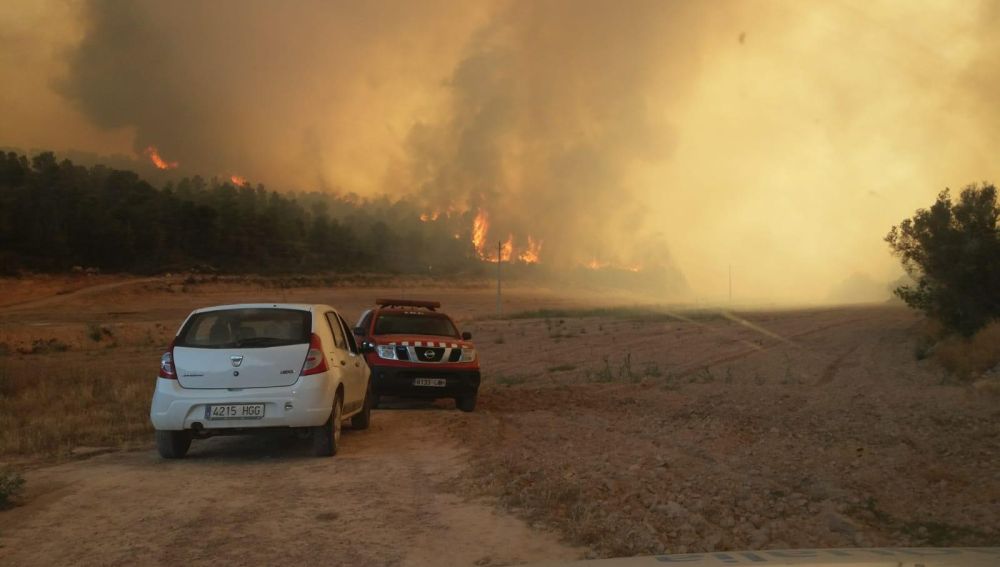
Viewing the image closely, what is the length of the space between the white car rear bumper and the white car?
1cm

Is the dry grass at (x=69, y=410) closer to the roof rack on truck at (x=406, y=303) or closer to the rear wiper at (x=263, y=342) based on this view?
the rear wiper at (x=263, y=342)

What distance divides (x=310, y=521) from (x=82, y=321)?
158ft

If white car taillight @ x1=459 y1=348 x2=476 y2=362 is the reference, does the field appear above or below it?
below

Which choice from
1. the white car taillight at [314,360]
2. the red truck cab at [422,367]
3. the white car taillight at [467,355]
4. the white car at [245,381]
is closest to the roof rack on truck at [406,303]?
the red truck cab at [422,367]

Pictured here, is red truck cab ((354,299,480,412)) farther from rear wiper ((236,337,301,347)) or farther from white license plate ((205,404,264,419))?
white license plate ((205,404,264,419))

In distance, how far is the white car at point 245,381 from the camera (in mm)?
8914

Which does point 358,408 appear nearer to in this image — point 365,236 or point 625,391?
point 625,391

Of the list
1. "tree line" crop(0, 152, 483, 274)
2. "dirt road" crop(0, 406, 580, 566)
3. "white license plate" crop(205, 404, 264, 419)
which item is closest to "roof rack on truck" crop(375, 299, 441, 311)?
"dirt road" crop(0, 406, 580, 566)

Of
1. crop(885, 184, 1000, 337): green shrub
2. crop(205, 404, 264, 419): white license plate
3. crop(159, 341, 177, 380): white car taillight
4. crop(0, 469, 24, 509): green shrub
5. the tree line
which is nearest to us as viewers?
crop(0, 469, 24, 509): green shrub

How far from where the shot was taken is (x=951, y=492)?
7242mm

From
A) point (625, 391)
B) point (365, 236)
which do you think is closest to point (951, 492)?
point (625, 391)

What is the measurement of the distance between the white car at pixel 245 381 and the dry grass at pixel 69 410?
83.9 inches

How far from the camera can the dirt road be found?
227 inches

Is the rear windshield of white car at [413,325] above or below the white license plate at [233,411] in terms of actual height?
above
